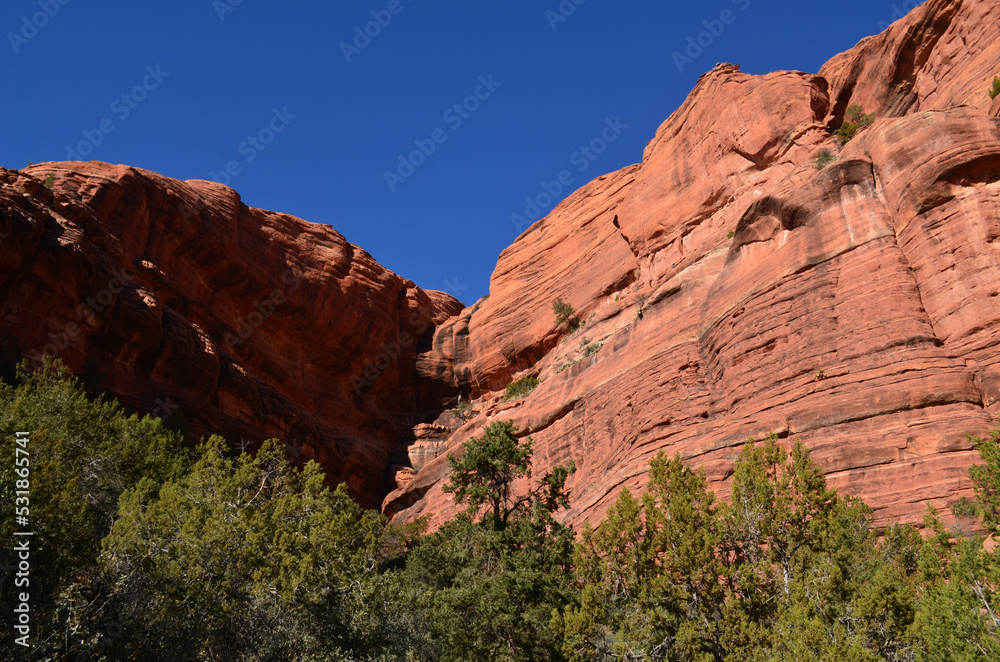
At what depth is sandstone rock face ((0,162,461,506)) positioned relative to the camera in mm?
34312

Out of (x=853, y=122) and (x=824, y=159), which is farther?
(x=853, y=122)

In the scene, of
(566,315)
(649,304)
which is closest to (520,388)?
(566,315)

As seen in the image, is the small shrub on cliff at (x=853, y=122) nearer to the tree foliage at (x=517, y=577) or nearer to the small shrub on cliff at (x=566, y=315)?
the tree foliage at (x=517, y=577)

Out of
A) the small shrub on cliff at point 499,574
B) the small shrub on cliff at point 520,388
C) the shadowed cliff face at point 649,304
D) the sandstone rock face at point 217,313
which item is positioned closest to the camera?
the small shrub on cliff at point 499,574

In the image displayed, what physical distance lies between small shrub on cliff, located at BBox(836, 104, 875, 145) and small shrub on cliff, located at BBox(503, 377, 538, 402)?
23390 mm

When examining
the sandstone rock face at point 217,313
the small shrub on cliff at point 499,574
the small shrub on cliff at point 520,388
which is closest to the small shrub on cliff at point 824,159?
the small shrub on cliff at point 499,574

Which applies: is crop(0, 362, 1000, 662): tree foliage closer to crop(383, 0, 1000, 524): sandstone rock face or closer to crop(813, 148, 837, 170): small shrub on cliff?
crop(383, 0, 1000, 524): sandstone rock face

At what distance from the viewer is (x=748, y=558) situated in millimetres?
16438

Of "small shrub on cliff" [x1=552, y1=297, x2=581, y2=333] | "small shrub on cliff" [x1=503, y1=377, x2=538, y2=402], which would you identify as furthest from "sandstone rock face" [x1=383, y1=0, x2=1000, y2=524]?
"small shrub on cliff" [x1=503, y1=377, x2=538, y2=402]

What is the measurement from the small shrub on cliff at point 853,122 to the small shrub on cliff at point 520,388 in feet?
76.7

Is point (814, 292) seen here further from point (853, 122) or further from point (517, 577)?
point (853, 122)

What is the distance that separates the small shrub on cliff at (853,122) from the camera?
32628 millimetres

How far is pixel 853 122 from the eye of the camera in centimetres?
3384

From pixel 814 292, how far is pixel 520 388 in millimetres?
26721
